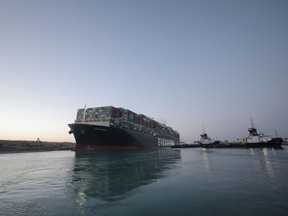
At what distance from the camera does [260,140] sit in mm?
70875

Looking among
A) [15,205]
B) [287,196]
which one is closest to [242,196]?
[287,196]

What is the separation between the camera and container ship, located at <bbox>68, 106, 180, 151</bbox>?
182 feet

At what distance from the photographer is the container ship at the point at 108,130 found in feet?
182

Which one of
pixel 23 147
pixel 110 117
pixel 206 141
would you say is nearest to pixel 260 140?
pixel 206 141

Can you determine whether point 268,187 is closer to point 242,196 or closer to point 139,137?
point 242,196

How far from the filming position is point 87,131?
54.9 metres

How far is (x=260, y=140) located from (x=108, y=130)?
57.4m

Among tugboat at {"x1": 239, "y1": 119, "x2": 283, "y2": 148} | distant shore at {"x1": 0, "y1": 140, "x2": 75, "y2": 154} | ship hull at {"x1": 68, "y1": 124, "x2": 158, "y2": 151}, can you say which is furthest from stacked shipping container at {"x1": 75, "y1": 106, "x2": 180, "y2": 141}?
tugboat at {"x1": 239, "y1": 119, "x2": 283, "y2": 148}

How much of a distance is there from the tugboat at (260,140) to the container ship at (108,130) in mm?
41200

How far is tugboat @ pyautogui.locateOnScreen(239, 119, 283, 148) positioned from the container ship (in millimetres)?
41200

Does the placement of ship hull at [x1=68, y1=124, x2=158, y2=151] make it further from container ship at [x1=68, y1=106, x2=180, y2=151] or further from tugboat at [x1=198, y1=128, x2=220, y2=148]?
tugboat at [x1=198, y1=128, x2=220, y2=148]

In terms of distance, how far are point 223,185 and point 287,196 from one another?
3660 millimetres

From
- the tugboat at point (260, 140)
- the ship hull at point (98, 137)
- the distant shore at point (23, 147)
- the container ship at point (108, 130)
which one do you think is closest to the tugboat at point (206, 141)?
the tugboat at point (260, 140)

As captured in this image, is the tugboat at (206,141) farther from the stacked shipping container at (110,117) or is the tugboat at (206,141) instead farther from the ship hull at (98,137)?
the ship hull at (98,137)
